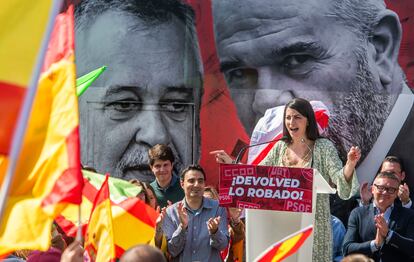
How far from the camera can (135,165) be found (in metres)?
9.34

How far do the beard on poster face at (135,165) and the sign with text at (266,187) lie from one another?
2919mm

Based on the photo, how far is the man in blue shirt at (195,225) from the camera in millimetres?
7309

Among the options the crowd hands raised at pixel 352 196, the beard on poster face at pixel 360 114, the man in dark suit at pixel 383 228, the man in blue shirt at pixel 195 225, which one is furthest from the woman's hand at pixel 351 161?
the beard on poster face at pixel 360 114

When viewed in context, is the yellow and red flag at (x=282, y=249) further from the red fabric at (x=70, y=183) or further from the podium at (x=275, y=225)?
the red fabric at (x=70, y=183)

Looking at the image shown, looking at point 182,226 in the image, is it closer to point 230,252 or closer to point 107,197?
point 230,252

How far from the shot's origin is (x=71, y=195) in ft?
12.6

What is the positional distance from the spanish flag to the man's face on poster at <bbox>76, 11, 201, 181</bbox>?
514 centimetres

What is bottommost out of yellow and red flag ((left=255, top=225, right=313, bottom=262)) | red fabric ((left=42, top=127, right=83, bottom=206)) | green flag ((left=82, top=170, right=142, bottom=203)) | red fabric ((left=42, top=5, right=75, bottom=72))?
yellow and red flag ((left=255, top=225, right=313, bottom=262))

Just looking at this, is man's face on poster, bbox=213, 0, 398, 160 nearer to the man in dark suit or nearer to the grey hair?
the grey hair

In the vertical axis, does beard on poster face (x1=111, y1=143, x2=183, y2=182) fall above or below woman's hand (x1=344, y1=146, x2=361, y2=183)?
above

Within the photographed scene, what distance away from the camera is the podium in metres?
6.32

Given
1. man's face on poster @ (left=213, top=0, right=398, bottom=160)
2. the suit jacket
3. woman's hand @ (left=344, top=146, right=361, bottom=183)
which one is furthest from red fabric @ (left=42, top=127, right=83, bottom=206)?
man's face on poster @ (left=213, top=0, right=398, bottom=160)

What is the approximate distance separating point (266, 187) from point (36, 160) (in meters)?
2.66

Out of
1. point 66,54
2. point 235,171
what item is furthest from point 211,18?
point 66,54
